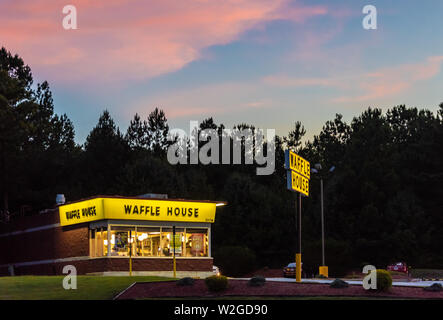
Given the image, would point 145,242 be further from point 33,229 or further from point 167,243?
point 33,229

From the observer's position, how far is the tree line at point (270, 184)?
72750 mm

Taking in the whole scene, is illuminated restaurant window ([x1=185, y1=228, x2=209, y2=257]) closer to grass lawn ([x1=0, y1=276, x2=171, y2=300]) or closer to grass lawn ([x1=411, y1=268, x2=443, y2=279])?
grass lawn ([x1=0, y1=276, x2=171, y2=300])

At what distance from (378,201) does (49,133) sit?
4714 cm

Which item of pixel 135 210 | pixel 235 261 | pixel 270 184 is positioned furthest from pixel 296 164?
pixel 270 184

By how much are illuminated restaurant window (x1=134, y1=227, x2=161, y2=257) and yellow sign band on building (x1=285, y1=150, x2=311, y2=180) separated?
589 inches

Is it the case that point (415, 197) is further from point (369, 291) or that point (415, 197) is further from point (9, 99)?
point (369, 291)

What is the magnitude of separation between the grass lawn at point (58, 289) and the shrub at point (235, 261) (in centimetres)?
3201

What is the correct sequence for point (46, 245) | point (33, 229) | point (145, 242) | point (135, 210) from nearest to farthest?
point (135, 210) < point (145, 242) < point (46, 245) < point (33, 229)

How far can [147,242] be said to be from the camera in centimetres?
4831

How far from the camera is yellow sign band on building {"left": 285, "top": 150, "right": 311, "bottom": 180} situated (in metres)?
35.1

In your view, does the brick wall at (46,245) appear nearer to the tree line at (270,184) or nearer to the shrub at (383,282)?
the tree line at (270,184)

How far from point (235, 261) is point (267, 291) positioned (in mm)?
39105

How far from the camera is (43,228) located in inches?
2130
